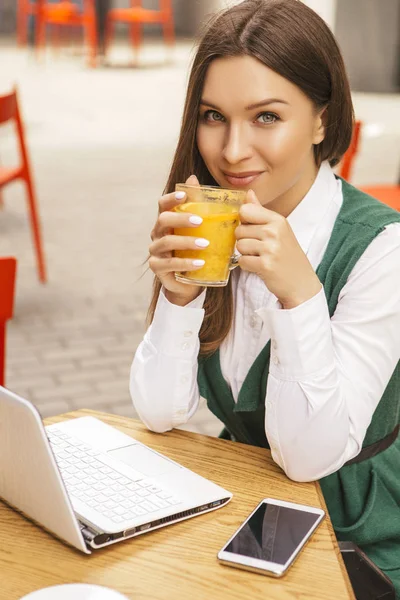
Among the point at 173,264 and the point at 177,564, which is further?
the point at 173,264

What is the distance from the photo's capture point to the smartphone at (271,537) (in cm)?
113

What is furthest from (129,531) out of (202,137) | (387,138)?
(387,138)

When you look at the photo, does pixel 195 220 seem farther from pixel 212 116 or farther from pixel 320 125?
pixel 320 125

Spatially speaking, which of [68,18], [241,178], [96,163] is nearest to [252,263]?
[241,178]

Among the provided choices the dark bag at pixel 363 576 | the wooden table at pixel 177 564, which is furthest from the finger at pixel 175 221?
the dark bag at pixel 363 576

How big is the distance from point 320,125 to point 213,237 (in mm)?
398

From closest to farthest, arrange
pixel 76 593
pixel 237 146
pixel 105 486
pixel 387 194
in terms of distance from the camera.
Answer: pixel 76 593 < pixel 105 486 < pixel 237 146 < pixel 387 194

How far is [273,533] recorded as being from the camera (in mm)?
1205

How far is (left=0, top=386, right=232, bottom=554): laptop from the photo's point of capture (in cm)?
111

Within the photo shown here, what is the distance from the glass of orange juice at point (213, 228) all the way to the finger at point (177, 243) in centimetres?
1

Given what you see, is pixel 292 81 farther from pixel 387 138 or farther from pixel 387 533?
pixel 387 138

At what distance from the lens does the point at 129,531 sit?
1.20 m

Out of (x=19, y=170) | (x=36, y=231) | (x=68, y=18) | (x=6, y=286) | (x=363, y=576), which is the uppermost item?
(x=6, y=286)

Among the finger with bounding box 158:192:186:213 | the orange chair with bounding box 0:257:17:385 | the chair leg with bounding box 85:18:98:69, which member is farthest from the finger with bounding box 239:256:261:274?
the chair leg with bounding box 85:18:98:69
